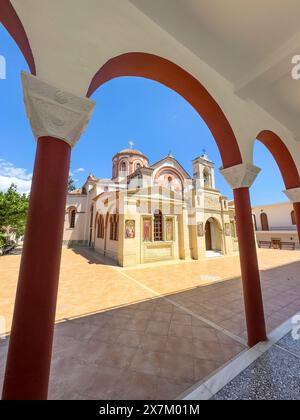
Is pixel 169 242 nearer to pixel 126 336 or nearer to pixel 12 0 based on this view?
pixel 126 336

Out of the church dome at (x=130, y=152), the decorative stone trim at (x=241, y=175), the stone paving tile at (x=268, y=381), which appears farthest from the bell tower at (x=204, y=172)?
the stone paving tile at (x=268, y=381)

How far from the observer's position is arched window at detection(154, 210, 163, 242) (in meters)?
11.6

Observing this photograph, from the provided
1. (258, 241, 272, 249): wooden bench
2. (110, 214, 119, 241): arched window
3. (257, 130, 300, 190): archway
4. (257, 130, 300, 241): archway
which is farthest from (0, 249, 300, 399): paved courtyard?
(258, 241, 272, 249): wooden bench

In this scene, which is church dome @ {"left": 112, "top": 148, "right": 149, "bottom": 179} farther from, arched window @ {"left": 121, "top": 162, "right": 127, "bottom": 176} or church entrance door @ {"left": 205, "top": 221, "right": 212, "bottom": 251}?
church entrance door @ {"left": 205, "top": 221, "right": 212, "bottom": 251}

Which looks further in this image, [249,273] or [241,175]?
[241,175]

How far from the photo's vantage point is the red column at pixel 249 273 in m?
2.89

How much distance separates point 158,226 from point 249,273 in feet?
29.0

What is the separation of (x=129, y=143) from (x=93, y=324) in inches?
837

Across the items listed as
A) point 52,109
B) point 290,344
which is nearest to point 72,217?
point 52,109

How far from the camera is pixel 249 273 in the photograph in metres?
3.00

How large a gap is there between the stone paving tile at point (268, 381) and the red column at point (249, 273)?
36cm

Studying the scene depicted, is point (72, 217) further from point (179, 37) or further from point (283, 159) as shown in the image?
point (179, 37)

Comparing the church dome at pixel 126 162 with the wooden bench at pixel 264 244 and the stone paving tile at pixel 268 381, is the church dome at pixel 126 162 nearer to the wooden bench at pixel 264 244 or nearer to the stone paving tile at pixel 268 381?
the wooden bench at pixel 264 244

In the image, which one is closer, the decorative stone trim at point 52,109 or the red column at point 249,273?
the decorative stone trim at point 52,109
